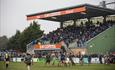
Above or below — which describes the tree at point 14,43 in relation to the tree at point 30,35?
below

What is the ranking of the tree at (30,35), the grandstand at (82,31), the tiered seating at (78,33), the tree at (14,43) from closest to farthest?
the grandstand at (82,31)
the tiered seating at (78,33)
the tree at (30,35)
the tree at (14,43)

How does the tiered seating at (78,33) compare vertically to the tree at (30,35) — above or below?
above

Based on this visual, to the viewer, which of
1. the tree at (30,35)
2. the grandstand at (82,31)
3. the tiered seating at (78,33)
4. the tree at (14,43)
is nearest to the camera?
the grandstand at (82,31)

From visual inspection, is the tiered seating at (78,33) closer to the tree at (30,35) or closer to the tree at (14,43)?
the tree at (30,35)

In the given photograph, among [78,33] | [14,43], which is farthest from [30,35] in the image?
[78,33]

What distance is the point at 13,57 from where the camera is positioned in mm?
45031

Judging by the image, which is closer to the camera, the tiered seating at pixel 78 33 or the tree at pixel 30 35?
the tiered seating at pixel 78 33

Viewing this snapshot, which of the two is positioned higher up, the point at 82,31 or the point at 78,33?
the point at 82,31

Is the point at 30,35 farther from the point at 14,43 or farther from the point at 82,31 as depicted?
the point at 82,31

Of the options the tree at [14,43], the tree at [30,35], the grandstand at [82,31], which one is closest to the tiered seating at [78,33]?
the grandstand at [82,31]

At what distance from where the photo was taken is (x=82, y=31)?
1650 inches

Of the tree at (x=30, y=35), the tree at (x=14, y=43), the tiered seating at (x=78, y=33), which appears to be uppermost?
the tiered seating at (x=78, y=33)

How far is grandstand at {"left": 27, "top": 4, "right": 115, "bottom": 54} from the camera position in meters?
37.9

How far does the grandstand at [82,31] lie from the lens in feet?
124
